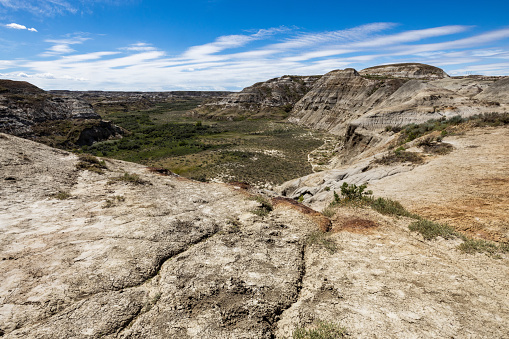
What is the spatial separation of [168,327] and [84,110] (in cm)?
9696

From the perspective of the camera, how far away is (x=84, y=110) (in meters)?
80.2

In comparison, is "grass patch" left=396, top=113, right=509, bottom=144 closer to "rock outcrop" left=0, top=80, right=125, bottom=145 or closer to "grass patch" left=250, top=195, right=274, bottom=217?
"grass patch" left=250, top=195, right=274, bottom=217

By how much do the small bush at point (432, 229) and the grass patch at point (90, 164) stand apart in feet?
54.0

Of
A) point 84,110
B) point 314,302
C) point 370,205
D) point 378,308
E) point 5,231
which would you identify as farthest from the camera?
point 84,110

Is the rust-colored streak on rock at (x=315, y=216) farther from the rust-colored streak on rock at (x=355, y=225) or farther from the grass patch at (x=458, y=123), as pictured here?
the grass patch at (x=458, y=123)

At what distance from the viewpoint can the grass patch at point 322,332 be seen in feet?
13.9

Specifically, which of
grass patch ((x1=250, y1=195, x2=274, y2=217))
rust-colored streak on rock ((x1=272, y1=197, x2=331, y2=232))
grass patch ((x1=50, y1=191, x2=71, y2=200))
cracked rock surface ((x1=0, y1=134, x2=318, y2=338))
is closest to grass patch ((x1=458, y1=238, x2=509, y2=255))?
rust-colored streak on rock ((x1=272, y1=197, x2=331, y2=232))

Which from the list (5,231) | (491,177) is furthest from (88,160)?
(491,177)

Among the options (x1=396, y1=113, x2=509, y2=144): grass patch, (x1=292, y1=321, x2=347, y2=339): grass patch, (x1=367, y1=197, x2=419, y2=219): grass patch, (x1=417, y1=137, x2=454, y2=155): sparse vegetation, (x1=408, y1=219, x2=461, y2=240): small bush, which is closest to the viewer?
(x1=292, y1=321, x2=347, y2=339): grass patch

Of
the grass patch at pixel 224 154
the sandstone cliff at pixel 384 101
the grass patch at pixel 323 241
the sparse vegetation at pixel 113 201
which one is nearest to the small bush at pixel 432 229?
the grass patch at pixel 323 241

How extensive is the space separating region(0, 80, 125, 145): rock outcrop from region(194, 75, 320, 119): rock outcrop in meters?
52.6

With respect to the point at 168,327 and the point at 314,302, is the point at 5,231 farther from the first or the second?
the point at 314,302

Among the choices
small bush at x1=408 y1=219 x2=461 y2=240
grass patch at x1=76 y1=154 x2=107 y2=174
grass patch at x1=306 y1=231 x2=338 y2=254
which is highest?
grass patch at x1=76 y1=154 x2=107 y2=174

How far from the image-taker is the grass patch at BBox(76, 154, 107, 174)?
47.9ft
